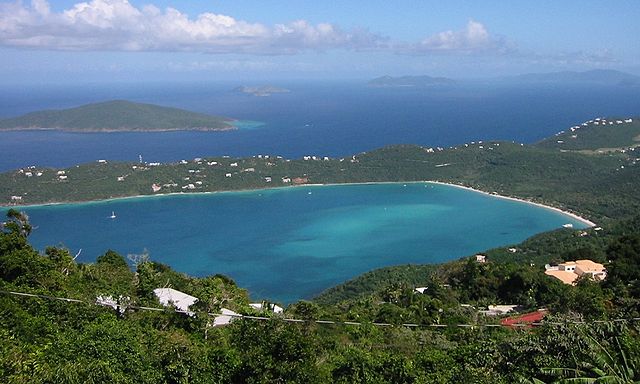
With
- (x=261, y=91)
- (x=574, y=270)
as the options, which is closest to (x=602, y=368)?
(x=574, y=270)

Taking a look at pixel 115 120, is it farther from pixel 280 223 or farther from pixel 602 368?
pixel 602 368

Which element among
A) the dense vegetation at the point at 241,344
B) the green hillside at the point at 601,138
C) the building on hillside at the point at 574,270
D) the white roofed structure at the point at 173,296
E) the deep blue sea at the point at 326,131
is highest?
the dense vegetation at the point at 241,344

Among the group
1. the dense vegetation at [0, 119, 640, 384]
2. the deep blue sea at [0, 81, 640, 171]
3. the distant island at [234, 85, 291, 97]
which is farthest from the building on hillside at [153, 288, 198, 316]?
the distant island at [234, 85, 291, 97]

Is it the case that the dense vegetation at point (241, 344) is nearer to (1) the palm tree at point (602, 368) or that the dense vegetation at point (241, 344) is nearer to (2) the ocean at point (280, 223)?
(1) the palm tree at point (602, 368)

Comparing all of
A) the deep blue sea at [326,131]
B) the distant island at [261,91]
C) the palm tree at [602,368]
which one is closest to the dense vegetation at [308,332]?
the palm tree at [602,368]

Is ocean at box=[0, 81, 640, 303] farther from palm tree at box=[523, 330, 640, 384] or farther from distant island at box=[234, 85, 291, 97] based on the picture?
A: distant island at box=[234, 85, 291, 97]
